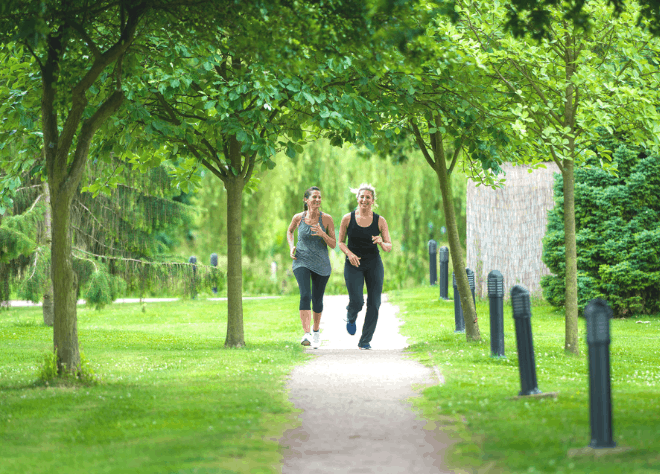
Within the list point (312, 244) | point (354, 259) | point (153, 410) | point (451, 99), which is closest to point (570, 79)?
point (451, 99)

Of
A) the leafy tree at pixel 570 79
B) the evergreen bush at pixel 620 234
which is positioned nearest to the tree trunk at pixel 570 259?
the leafy tree at pixel 570 79

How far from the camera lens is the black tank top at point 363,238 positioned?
11.9 meters

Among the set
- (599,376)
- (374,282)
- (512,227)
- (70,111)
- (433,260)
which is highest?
(70,111)

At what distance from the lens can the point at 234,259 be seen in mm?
12531

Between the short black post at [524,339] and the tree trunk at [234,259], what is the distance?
577cm

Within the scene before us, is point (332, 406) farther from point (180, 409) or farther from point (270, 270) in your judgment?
point (270, 270)

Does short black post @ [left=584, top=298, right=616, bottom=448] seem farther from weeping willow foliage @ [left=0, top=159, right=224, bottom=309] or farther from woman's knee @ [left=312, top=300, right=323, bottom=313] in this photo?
weeping willow foliage @ [left=0, top=159, right=224, bottom=309]

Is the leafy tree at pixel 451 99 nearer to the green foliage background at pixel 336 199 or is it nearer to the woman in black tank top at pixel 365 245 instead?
the woman in black tank top at pixel 365 245

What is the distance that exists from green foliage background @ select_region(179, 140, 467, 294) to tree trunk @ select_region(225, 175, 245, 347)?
1197 cm

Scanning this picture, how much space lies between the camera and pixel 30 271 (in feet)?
54.2

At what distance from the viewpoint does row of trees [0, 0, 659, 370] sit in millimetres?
8703

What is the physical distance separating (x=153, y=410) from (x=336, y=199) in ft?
58.9

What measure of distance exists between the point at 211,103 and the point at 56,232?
2.60 m

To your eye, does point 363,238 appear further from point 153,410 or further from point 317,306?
point 153,410
